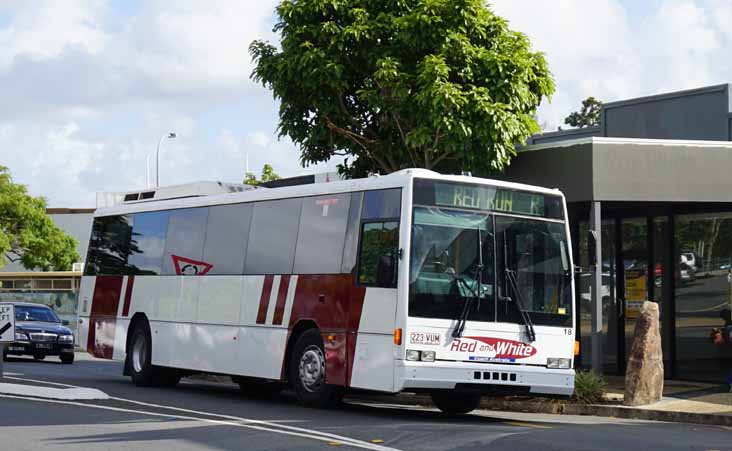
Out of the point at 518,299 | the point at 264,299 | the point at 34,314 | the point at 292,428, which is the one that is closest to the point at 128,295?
the point at 264,299

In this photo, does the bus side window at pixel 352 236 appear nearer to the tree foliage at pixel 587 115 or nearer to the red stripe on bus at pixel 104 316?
the red stripe on bus at pixel 104 316

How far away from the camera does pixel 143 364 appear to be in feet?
68.6

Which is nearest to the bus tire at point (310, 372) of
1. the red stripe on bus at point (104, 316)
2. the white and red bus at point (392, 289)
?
the white and red bus at point (392, 289)

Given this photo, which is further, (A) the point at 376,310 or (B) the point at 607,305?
(B) the point at 607,305

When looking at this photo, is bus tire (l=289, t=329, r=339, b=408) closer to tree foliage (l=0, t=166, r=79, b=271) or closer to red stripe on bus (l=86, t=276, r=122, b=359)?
red stripe on bus (l=86, t=276, r=122, b=359)

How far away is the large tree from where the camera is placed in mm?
20297

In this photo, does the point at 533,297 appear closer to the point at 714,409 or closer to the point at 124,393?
the point at 714,409

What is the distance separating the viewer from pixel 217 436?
490 inches

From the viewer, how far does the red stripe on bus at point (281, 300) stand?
57.1 feet

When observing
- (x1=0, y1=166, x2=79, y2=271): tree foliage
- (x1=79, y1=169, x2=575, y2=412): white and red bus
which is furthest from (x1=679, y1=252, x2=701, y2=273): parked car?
(x1=0, y1=166, x2=79, y2=271): tree foliage

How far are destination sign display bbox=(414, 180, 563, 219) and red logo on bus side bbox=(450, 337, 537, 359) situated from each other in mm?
1712

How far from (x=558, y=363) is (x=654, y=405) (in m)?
2.48

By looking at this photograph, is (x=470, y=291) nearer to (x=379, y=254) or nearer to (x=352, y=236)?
(x=379, y=254)

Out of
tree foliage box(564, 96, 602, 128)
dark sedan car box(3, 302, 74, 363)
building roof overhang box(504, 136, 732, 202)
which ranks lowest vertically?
dark sedan car box(3, 302, 74, 363)
